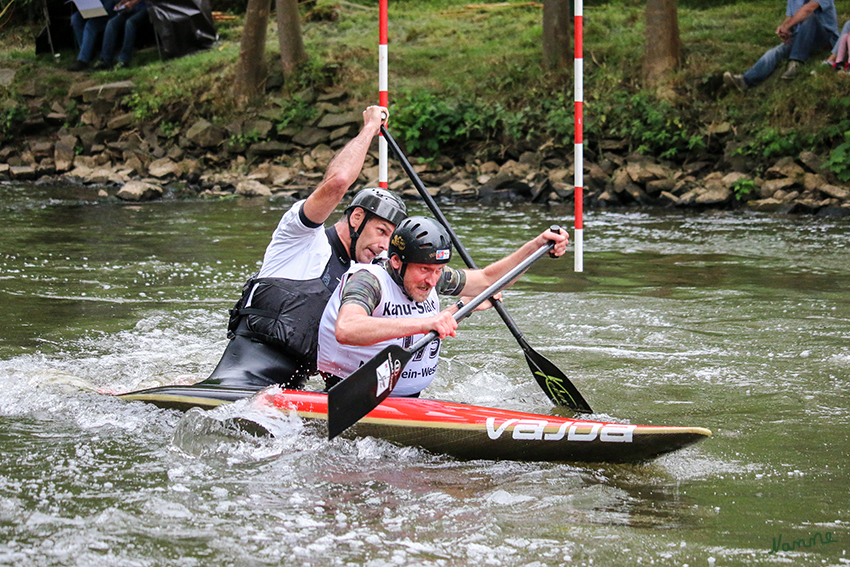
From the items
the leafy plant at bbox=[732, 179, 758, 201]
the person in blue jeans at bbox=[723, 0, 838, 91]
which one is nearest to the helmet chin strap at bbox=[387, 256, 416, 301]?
the leafy plant at bbox=[732, 179, 758, 201]

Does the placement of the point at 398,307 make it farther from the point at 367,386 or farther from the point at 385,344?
the point at 367,386

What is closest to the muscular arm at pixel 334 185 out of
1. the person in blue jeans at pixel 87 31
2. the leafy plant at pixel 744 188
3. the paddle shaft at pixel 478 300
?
the paddle shaft at pixel 478 300

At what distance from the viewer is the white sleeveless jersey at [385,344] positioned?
4.09 m

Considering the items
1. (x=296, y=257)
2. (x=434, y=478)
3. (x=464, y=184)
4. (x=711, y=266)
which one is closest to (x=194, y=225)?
(x=464, y=184)

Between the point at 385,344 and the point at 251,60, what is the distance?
14021mm

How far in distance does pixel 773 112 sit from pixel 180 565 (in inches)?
484

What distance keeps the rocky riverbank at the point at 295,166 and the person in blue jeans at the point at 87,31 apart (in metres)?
1.50

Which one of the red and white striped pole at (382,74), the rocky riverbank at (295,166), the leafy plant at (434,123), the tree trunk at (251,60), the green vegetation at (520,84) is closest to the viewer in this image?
the red and white striped pole at (382,74)

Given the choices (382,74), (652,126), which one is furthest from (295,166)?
(382,74)

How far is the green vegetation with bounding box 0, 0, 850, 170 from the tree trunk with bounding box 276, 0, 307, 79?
238 mm

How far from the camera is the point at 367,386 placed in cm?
382

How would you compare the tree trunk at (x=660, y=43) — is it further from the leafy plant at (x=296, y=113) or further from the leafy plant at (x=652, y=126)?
the leafy plant at (x=296, y=113)

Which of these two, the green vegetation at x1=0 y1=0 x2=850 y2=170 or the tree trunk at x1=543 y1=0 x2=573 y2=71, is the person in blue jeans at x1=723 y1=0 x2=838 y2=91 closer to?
the green vegetation at x1=0 y1=0 x2=850 y2=170

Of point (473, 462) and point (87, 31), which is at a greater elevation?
point (87, 31)
